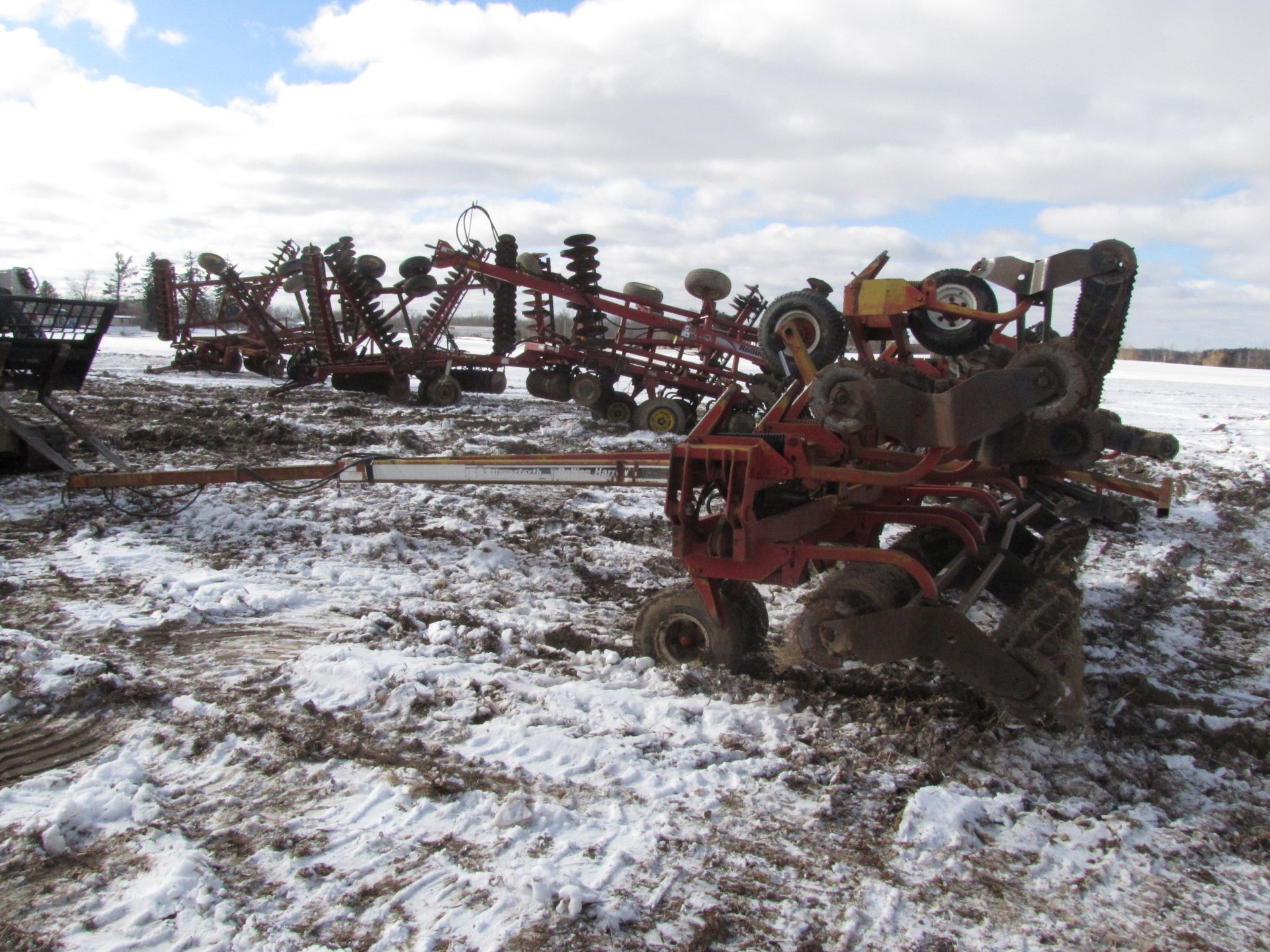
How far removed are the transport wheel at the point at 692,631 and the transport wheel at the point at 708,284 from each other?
927 cm

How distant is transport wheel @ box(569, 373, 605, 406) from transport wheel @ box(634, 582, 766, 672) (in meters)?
9.68

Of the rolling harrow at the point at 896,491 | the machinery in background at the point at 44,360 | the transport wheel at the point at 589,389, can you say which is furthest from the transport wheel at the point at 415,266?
the rolling harrow at the point at 896,491

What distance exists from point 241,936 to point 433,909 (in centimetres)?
55

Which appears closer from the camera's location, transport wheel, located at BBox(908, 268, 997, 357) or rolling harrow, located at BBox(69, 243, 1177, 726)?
rolling harrow, located at BBox(69, 243, 1177, 726)

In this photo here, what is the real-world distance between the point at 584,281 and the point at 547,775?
38.6 ft

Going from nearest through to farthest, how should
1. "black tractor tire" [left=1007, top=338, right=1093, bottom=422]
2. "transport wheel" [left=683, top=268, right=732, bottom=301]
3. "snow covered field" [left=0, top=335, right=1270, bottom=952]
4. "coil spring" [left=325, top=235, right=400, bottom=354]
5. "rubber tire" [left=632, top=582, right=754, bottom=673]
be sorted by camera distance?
"snow covered field" [left=0, top=335, right=1270, bottom=952]
"black tractor tire" [left=1007, top=338, right=1093, bottom=422]
"rubber tire" [left=632, top=582, right=754, bottom=673]
"transport wheel" [left=683, top=268, right=732, bottom=301]
"coil spring" [left=325, top=235, right=400, bottom=354]

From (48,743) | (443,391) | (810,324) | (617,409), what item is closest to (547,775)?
(48,743)

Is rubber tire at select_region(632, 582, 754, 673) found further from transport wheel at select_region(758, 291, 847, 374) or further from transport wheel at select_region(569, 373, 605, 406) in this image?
transport wheel at select_region(569, 373, 605, 406)

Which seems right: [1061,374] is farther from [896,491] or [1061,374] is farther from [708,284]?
[708,284]

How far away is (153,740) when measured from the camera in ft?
11.6

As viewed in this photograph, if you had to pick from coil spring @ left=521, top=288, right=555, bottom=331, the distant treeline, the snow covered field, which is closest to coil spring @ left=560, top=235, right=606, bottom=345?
coil spring @ left=521, top=288, right=555, bottom=331

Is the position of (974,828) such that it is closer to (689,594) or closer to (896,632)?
(896,632)

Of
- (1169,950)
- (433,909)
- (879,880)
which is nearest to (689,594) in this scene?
(879,880)

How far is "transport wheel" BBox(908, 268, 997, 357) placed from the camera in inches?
163
